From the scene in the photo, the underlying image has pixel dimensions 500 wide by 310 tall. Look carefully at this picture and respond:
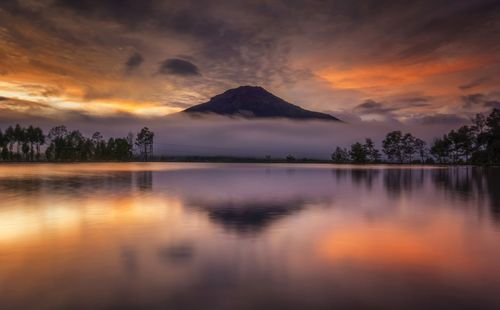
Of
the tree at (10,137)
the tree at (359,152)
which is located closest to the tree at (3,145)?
the tree at (10,137)

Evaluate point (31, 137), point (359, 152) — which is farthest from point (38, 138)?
point (359, 152)

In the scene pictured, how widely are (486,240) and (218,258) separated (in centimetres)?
920

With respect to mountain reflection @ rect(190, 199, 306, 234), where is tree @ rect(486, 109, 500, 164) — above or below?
above

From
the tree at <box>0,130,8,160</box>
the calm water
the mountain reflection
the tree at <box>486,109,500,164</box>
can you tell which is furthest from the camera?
the tree at <box>0,130,8,160</box>

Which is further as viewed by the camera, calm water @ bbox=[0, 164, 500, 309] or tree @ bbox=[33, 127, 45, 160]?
tree @ bbox=[33, 127, 45, 160]

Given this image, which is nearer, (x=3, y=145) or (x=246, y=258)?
(x=246, y=258)

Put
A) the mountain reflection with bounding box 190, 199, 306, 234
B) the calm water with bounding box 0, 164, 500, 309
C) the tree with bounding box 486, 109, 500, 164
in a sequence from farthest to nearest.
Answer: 1. the tree with bounding box 486, 109, 500, 164
2. the mountain reflection with bounding box 190, 199, 306, 234
3. the calm water with bounding box 0, 164, 500, 309

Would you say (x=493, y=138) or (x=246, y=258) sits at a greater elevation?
(x=493, y=138)

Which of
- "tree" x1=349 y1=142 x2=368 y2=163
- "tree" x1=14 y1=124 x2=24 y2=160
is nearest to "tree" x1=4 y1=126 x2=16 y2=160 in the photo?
"tree" x1=14 y1=124 x2=24 y2=160

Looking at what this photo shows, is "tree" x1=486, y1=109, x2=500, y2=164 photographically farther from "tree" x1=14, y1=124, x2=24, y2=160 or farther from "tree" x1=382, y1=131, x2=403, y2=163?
"tree" x1=14, y1=124, x2=24, y2=160

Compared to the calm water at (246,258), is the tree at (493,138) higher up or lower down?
higher up

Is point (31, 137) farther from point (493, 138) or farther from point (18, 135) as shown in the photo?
point (493, 138)

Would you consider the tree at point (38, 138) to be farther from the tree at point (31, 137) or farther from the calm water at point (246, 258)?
the calm water at point (246, 258)

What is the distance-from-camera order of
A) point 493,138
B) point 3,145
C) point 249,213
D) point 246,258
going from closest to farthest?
point 246,258 < point 249,213 < point 493,138 < point 3,145
